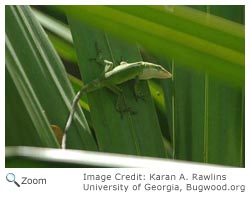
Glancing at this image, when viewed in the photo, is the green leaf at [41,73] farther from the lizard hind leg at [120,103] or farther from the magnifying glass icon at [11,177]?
the magnifying glass icon at [11,177]

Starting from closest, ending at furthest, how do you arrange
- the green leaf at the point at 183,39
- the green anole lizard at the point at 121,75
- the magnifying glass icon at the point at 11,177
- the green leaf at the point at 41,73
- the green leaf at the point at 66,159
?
the green leaf at the point at 183,39, the green leaf at the point at 66,159, the green leaf at the point at 41,73, the green anole lizard at the point at 121,75, the magnifying glass icon at the point at 11,177

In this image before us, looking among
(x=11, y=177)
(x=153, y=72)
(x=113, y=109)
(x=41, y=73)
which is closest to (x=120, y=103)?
(x=113, y=109)

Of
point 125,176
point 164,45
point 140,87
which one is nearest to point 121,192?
point 125,176

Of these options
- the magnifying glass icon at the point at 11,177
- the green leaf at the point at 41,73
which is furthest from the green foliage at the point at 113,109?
the magnifying glass icon at the point at 11,177

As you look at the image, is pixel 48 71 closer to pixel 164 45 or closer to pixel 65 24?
pixel 65 24

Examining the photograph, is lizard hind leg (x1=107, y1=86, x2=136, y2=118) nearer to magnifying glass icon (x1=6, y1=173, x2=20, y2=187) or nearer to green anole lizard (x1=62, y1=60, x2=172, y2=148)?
green anole lizard (x1=62, y1=60, x2=172, y2=148)

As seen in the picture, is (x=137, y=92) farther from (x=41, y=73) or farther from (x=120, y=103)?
(x=41, y=73)

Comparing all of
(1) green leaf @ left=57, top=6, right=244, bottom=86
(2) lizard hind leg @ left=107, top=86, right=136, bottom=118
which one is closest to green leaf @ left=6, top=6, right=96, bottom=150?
(2) lizard hind leg @ left=107, top=86, right=136, bottom=118

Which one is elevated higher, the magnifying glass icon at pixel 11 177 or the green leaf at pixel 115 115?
the green leaf at pixel 115 115
